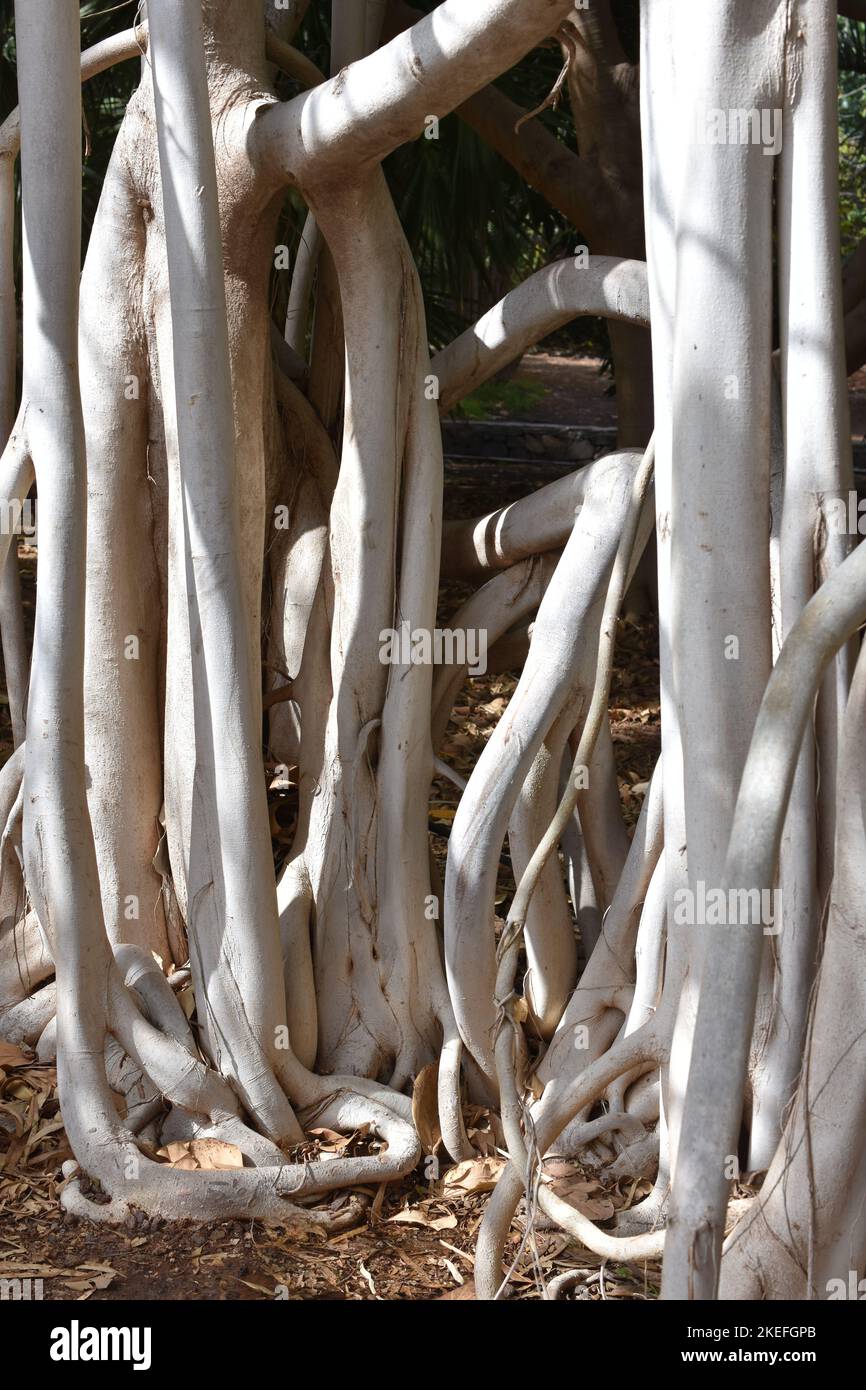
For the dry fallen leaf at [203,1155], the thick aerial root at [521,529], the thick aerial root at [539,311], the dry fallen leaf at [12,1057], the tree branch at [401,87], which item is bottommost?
the dry fallen leaf at [203,1155]

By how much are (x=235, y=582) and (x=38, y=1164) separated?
147 cm

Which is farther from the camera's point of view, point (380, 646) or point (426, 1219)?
point (380, 646)

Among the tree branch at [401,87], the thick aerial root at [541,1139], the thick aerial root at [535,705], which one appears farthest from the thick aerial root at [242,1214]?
the tree branch at [401,87]

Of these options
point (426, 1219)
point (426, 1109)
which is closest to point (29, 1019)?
point (426, 1109)

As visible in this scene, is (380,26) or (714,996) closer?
(714,996)

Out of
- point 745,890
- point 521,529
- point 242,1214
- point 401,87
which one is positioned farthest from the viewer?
point 521,529

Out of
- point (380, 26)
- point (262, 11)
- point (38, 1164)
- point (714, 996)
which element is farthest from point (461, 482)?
point (714, 996)

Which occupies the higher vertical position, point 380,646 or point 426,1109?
point 380,646

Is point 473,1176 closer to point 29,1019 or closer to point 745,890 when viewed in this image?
point 29,1019

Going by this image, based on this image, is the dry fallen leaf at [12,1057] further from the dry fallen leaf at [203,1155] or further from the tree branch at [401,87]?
the tree branch at [401,87]

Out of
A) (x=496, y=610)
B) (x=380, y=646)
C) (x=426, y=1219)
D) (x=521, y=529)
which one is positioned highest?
(x=521, y=529)

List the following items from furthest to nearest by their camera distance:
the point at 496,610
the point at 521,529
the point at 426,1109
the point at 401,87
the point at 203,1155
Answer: the point at 496,610
the point at 521,529
the point at 426,1109
the point at 203,1155
the point at 401,87

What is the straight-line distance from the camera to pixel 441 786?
563 cm

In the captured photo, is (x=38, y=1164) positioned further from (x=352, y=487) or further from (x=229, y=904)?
(x=352, y=487)
